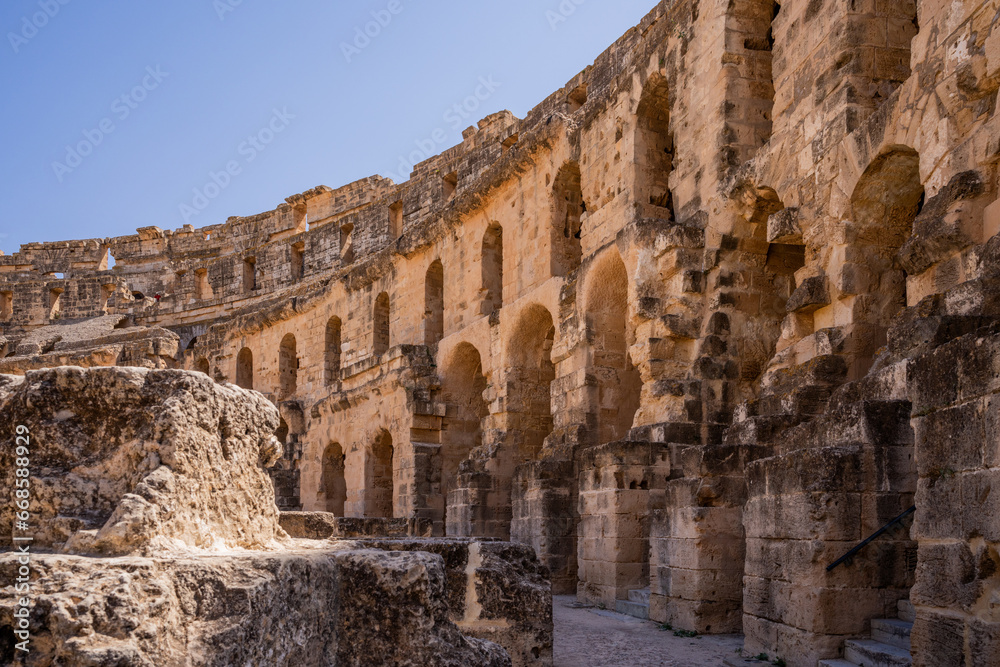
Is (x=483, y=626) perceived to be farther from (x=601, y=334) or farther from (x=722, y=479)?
(x=601, y=334)

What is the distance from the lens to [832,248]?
7379 mm

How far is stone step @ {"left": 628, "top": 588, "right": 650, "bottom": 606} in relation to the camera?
835 cm

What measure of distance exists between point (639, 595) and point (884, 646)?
3.62m

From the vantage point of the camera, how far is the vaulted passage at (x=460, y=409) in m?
15.5

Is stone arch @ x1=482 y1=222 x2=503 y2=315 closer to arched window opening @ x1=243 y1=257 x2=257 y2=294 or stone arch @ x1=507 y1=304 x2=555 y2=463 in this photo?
stone arch @ x1=507 y1=304 x2=555 y2=463

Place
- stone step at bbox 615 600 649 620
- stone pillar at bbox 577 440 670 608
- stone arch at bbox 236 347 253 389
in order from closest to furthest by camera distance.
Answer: stone step at bbox 615 600 649 620
stone pillar at bbox 577 440 670 608
stone arch at bbox 236 347 253 389

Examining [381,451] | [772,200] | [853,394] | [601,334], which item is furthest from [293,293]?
[853,394]

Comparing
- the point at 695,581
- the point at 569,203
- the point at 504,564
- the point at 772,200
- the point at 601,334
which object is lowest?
the point at 695,581

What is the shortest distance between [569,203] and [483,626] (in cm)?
947

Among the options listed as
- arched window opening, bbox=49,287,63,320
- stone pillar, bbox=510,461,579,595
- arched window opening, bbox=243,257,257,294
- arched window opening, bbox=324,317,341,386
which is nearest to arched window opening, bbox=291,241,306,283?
arched window opening, bbox=243,257,257,294

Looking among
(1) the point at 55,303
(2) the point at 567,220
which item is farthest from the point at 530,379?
(1) the point at 55,303

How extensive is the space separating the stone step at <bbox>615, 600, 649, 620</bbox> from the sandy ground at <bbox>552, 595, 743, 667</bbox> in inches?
3.7

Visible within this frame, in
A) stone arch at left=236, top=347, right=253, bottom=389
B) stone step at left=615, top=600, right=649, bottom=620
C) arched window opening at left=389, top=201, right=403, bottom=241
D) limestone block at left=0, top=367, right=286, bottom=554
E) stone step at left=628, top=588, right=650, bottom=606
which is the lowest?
stone step at left=615, top=600, right=649, bottom=620

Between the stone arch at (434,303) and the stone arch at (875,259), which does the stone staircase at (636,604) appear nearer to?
the stone arch at (875,259)
